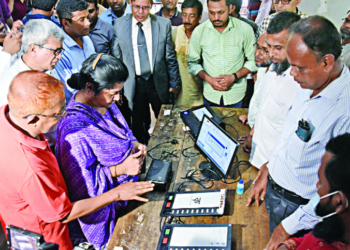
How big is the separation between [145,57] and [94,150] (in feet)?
6.63

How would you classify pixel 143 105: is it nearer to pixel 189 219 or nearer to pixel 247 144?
pixel 247 144

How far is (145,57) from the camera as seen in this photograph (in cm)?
352

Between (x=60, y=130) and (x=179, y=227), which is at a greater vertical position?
(x=60, y=130)

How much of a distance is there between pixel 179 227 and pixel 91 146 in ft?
2.42

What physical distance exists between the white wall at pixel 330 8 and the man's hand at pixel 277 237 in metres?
4.85

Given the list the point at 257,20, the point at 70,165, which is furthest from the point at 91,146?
the point at 257,20

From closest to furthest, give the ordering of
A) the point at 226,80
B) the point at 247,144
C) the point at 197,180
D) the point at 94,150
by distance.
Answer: the point at 94,150, the point at 197,180, the point at 247,144, the point at 226,80

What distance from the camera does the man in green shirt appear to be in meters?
3.22

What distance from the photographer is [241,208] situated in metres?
1.81

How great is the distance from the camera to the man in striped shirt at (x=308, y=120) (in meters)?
1.41

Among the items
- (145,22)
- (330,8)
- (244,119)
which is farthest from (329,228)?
(330,8)

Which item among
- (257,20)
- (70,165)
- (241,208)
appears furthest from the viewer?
(257,20)

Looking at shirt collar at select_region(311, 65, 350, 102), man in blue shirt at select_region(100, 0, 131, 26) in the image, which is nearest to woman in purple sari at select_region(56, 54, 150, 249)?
shirt collar at select_region(311, 65, 350, 102)

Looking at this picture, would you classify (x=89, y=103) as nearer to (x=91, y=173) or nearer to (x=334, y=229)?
(x=91, y=173)
